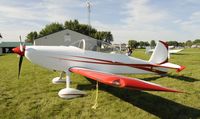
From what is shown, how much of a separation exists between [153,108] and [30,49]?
4.81m

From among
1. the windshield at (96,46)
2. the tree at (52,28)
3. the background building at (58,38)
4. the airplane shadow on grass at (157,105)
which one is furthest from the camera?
the tree at (52,28)

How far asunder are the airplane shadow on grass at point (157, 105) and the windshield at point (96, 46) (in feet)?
5.55

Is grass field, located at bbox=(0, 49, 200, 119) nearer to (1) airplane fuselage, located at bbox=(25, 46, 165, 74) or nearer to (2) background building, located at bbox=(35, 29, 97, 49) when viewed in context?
(1) airplane fuselage, located at bbox=(25, 46, 165, 74)

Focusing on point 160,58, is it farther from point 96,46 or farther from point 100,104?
point 100,104

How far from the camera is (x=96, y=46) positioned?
28.3ft

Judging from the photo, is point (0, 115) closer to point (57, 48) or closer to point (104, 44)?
point (57, 48)

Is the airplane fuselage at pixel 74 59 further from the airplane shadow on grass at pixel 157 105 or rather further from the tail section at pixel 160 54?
the tail section at pixel 160 54

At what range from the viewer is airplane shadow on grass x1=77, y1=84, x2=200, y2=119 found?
19.0ft

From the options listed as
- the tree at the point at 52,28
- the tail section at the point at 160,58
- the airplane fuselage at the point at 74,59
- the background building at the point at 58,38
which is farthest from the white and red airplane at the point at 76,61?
the tree at the point at 52,28

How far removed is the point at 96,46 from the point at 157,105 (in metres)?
3.46

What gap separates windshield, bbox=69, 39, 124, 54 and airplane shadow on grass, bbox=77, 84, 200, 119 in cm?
169

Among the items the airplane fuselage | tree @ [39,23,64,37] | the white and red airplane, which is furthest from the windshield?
tree @ [39,23,64,37]

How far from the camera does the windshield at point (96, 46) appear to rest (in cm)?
848

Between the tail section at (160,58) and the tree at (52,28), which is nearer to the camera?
the tail section at (160,58)
